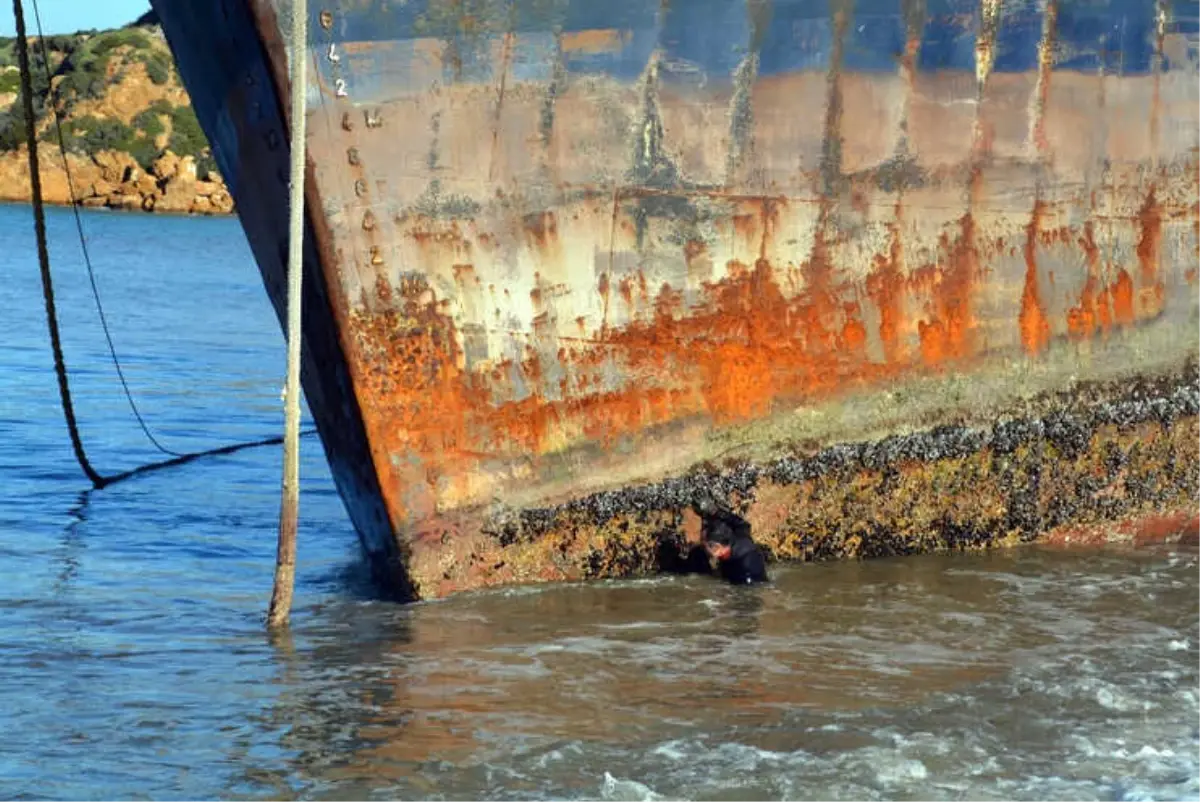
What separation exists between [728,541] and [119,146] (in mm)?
70613

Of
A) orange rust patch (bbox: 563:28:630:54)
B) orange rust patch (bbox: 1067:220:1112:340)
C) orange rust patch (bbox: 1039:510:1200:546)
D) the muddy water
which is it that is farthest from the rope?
orange rust patch (bbox: 1039:510:1200:546)

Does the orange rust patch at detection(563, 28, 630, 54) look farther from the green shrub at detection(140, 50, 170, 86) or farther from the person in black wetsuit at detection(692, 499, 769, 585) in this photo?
the green shrub at detection(140, 50, 170, 86)

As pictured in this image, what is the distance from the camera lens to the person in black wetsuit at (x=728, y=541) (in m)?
6.88

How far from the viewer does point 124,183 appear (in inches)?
2886

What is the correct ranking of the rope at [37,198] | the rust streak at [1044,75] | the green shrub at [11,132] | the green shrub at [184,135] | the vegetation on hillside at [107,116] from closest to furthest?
the rust streak at [1044,75], the rope at [37,198], the green shrub at [11,132], the vegetation on hillside at [107,116], the green shrub at [184,135]

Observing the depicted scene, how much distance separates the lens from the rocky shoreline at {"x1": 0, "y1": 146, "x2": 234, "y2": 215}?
238ft

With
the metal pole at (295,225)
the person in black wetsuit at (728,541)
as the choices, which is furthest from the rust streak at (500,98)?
the person in black wetsuit at (728,541)

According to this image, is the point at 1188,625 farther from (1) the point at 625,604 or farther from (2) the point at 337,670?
(2) the point at 337,670

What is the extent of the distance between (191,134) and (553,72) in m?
72.4

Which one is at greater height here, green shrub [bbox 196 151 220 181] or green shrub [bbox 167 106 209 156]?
green shrub [bbox 167 106 209 156]

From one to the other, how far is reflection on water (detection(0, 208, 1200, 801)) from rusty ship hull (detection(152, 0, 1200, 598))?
35cm

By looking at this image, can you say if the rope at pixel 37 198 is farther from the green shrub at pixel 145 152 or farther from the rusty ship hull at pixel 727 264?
the green shrub at pixel 145 152

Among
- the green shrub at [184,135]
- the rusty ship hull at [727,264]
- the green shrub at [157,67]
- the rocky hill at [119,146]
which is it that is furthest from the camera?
the green shrub at [157,67]

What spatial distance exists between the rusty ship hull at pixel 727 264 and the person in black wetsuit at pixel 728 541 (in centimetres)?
13
